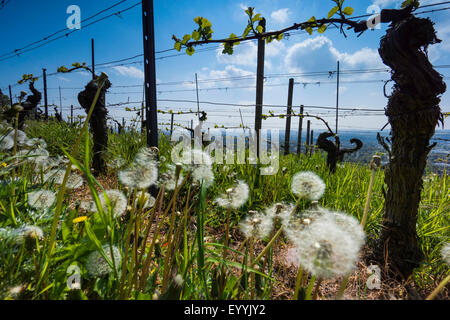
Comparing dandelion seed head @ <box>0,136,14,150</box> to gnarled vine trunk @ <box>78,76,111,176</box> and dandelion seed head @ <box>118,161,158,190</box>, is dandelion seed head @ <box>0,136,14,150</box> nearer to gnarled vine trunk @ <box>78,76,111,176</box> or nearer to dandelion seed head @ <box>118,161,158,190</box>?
gnarled vine trunk @ <box>78,76,111,176</box>

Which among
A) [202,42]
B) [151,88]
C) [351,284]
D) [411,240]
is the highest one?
[202,42]

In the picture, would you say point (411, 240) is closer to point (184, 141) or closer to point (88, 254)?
point (88, 254)

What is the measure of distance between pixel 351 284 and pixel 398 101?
1299 millimetres

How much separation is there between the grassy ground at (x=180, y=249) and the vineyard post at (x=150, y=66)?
68cm

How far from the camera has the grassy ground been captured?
2.63 feet

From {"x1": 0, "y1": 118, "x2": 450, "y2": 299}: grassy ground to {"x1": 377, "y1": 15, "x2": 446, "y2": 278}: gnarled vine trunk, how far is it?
0.64 feet

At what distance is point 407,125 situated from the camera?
147cm

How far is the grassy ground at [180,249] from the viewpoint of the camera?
80cm

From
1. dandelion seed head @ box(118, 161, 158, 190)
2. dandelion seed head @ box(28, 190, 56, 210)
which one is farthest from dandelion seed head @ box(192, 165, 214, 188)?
dandelion seed head @ box(28, 190, 56, 210)

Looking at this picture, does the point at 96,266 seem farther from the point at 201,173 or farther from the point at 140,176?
the point at 201,173

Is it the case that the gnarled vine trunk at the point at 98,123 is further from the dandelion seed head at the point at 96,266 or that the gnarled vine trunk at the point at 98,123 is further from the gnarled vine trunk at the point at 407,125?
the gnarled vine trunk at the point at 407,125

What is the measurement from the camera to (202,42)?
7.49 ft

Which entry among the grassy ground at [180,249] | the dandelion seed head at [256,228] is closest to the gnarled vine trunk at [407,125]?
the grassy ground at [180,249]
